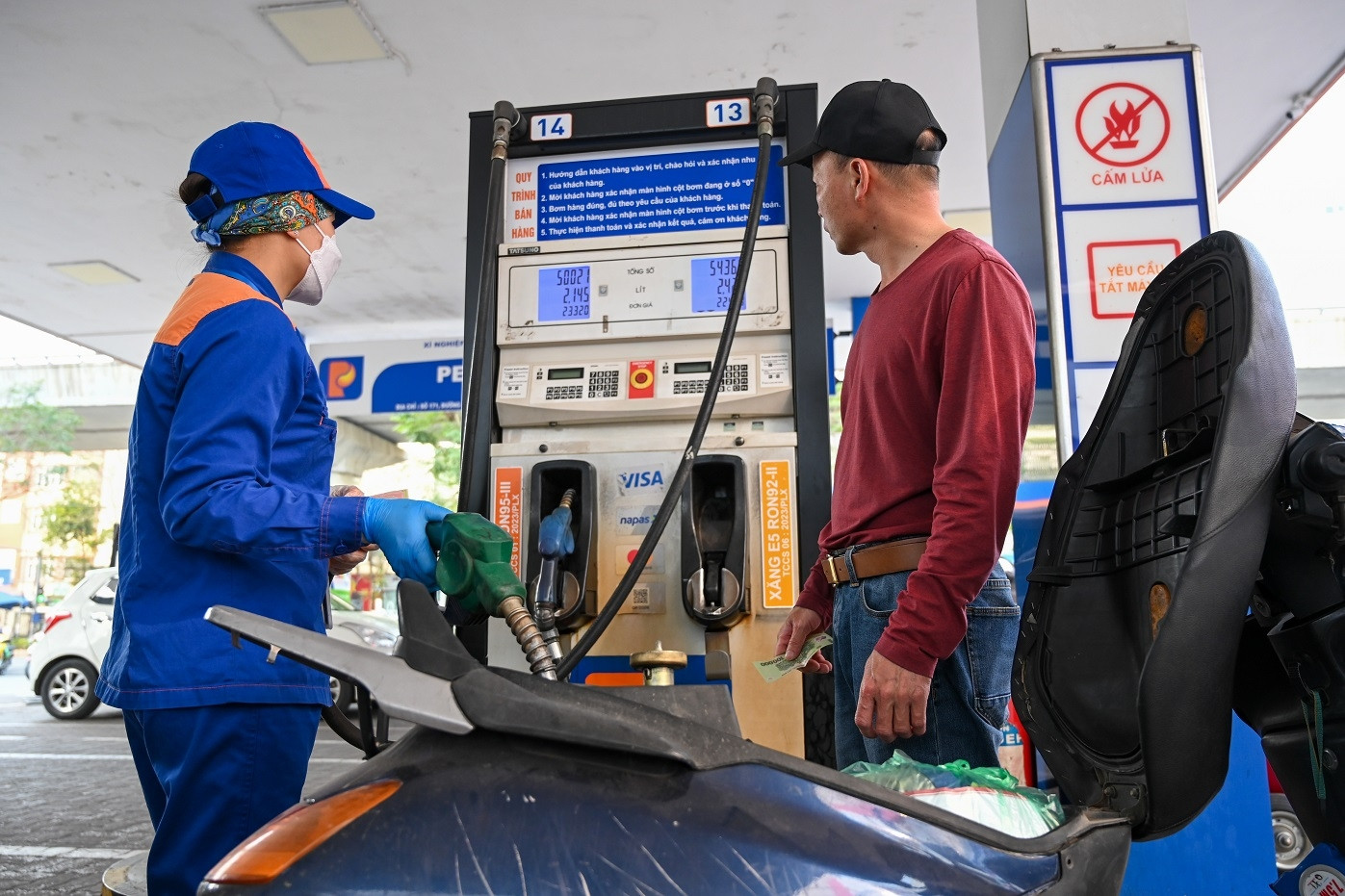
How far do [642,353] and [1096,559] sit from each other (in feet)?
6.60

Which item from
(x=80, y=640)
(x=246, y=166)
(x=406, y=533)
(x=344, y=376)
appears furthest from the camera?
(x=344, y=376)

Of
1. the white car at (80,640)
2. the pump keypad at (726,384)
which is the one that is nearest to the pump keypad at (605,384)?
the pump keypad at (726,384)

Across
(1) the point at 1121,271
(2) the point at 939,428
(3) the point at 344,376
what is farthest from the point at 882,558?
(3) the point at 344,376

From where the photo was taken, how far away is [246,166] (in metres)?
1.86

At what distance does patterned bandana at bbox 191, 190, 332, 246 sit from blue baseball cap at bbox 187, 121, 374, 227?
0.05 feet

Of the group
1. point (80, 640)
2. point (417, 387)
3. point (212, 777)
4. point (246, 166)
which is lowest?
point (80, 640)

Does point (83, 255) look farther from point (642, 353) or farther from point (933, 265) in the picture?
point (933, 265)

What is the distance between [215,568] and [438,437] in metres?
15.9

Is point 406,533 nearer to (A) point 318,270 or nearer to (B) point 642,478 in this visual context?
(A) point 318,270

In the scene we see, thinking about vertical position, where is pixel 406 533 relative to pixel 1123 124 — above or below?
below

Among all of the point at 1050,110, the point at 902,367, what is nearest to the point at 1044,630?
the point at 902,367

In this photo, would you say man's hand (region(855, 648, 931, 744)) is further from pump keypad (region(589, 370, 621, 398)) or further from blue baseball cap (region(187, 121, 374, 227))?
pump keypad (region(589, 370, 621, 398))

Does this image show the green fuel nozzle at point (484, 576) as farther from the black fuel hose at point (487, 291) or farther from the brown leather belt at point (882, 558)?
the black fuel hose at point (487, 291)

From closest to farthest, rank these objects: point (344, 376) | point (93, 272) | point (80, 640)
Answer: point (93, 272)
point (80, 640)
point (344, 376)
